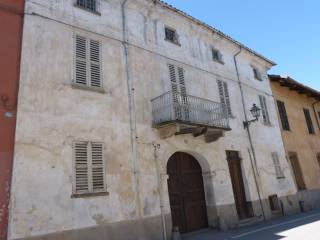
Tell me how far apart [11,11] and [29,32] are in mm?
753

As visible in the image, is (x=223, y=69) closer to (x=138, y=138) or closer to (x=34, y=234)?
(x=138, y=138)

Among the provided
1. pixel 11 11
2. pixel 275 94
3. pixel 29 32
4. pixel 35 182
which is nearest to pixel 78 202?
pixel 35 182

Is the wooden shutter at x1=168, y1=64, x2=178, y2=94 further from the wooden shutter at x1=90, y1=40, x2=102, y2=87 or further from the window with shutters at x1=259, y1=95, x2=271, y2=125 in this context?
the window with shutters at x1=259, y1=95, x2=271, y2=125

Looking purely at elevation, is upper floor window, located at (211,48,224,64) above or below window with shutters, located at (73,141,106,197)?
above

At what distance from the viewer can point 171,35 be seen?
12.8 meters

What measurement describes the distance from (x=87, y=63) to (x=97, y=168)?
11.3ft

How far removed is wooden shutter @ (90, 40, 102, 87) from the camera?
9289 mm

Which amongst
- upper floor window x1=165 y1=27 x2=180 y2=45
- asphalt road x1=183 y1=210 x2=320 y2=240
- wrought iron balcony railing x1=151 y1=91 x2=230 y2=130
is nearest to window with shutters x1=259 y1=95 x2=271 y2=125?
wrought iron balcony railing x1=151 y1=91 x2=230 y2=130

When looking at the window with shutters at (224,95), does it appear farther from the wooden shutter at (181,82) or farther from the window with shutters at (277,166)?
the window with shutters at (277,166)

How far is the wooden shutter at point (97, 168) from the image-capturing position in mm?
8203

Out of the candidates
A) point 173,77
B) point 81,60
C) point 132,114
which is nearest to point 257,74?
point 173,77

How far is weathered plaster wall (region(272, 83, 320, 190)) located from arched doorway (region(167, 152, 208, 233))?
7.87 m

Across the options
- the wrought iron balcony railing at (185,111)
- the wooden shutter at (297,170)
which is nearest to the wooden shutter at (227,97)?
the wrought iron balcony railing at (185,111)

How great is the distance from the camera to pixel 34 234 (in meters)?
6.80
